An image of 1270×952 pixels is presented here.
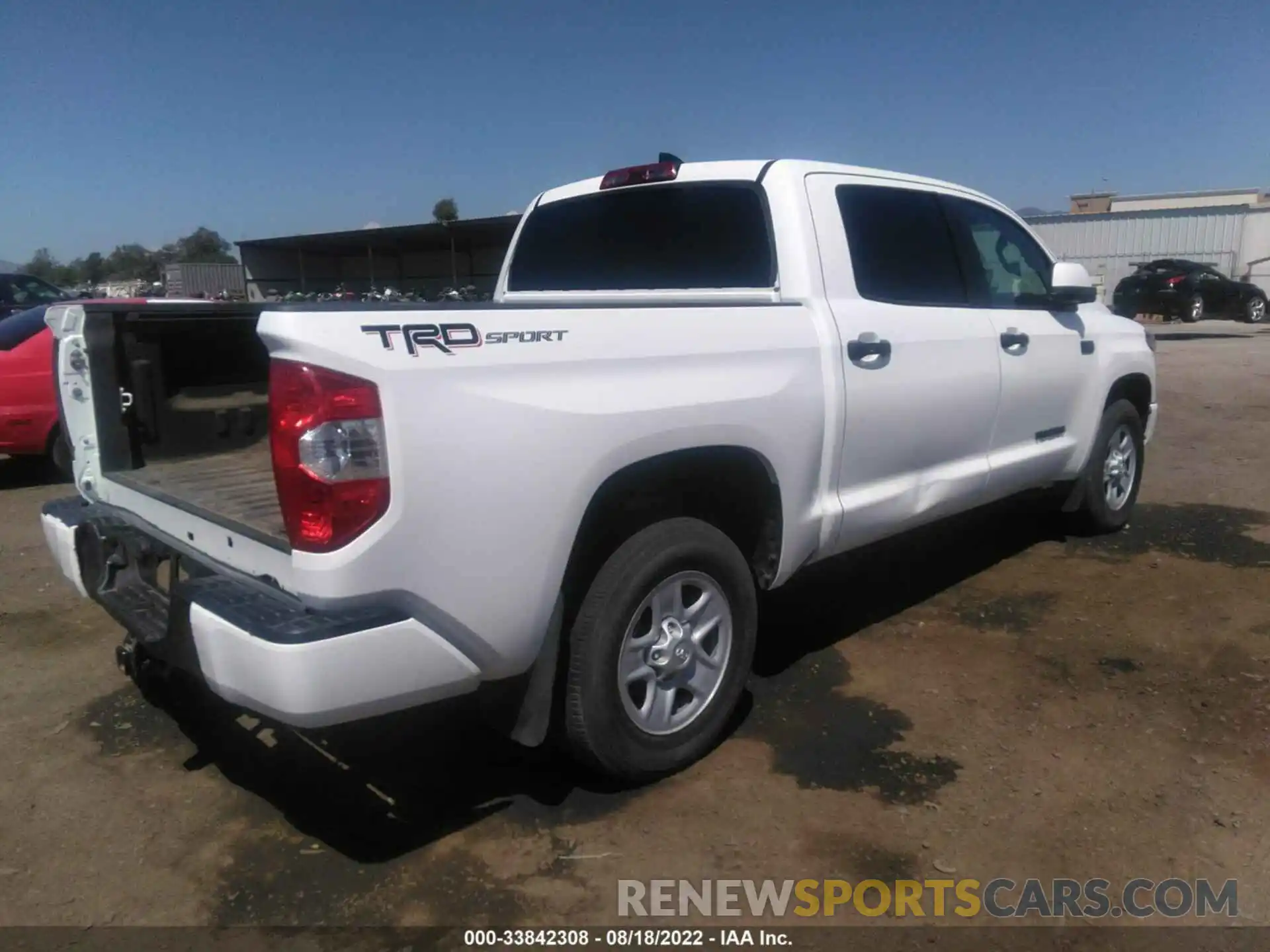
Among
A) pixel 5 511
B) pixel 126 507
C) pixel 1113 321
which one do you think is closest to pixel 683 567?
pixel 126 507

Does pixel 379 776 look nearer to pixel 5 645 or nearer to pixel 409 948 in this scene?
pixel 409 948

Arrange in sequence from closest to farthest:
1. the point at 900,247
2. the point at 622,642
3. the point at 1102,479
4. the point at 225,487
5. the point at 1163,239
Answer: the point at 622,642 < the point at 225,487 < the point at 900,247 < the point at 1102,479 < the point at 1163,239

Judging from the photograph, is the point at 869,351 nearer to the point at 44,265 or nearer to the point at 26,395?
the point at 26,395

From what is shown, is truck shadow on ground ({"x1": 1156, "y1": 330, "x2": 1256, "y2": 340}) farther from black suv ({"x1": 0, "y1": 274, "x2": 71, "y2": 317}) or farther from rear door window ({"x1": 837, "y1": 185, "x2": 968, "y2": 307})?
black suv ({"x1": 0, "y1": 274, "x2": 71, "y2": 317})

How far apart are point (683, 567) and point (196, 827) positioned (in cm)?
169

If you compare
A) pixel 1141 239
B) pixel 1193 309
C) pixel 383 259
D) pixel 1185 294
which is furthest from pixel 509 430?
pixel 1141 239

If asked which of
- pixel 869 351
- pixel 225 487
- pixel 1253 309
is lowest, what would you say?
pixel 1253 309

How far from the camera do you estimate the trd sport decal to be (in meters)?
2.28

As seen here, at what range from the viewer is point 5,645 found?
177 inches

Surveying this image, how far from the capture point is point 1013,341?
15.0 ft

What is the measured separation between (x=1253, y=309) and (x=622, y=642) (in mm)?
27271

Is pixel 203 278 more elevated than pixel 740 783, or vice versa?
pixel 203 278

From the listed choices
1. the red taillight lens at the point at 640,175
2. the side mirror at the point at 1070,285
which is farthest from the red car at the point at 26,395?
the side mirror at the point at 1070,285

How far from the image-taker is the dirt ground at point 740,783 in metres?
2.75
